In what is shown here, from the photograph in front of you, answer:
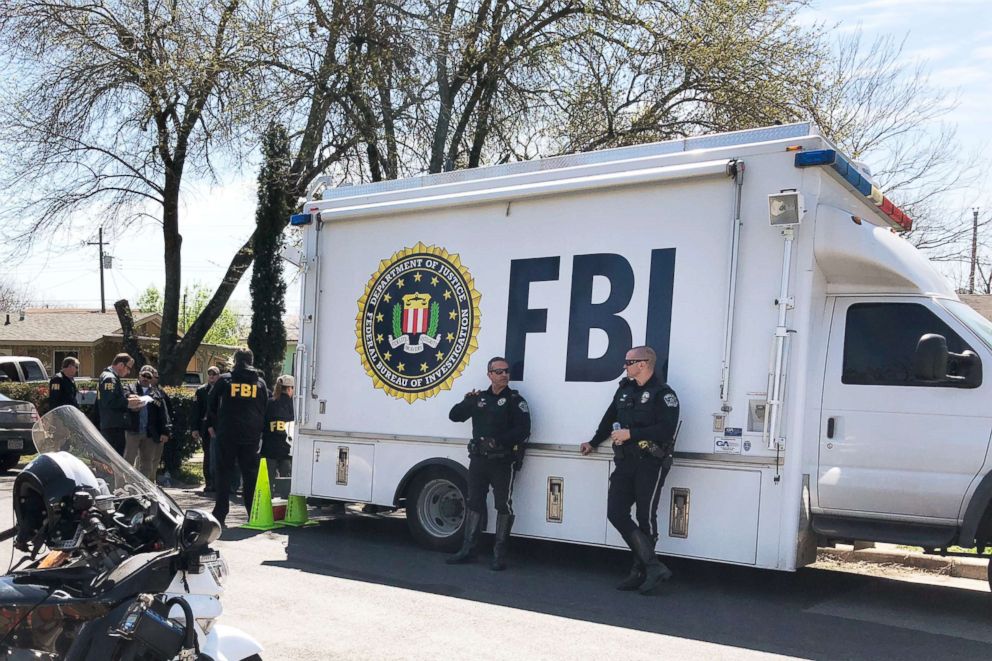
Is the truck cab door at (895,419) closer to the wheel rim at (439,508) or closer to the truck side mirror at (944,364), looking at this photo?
the truck side mirror at (944,364)

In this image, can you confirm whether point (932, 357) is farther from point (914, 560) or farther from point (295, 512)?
point (295, 512)

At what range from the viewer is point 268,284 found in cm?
2128

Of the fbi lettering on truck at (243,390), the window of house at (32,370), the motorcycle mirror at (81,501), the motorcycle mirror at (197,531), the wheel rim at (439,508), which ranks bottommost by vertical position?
the wheel rim at (439,508)

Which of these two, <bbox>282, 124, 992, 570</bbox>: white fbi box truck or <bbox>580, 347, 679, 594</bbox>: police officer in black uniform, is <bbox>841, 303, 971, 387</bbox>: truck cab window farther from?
<bbox>580, 347, 679, 594</bbox>: police officer in black uniform

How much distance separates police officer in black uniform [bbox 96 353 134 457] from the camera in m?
12.0

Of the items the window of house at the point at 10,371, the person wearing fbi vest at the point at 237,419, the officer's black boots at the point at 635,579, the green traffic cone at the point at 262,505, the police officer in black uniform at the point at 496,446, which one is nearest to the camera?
the officer's black boots at the point at 635,579

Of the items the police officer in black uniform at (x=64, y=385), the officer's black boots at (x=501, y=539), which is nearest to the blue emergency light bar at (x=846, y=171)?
the officer's black boots at (x=501, y=539)

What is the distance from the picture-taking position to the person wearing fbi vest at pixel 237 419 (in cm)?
991

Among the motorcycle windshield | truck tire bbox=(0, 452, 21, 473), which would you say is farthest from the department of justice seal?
truck tire bbox=(0, 452, 21, 473)

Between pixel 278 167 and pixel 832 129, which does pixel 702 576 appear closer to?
pixel 832 129

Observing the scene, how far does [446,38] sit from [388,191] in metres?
6.55

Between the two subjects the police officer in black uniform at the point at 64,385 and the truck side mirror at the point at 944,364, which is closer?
the truck side mirror at the point at 944,364

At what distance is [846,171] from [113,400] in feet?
28.8

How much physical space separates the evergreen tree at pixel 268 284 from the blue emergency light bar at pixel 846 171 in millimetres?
13286
